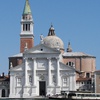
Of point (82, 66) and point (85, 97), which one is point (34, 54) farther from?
point (85, 97)

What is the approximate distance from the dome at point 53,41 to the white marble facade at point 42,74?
40.9 feet

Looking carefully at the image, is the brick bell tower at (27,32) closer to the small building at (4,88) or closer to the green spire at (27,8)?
the green spire at (27,8)

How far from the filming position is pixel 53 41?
331ft

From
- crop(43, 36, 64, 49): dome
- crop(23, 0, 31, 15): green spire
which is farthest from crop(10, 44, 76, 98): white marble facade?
crop(23, 0, 31, 15): green spire

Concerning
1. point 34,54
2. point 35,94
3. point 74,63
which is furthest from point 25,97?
point 74,63

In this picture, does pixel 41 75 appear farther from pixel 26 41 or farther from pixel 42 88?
pixel 26 41

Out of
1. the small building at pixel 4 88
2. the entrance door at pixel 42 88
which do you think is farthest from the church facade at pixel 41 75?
the small building at pixel 4 88

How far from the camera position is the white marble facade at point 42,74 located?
8731 cm

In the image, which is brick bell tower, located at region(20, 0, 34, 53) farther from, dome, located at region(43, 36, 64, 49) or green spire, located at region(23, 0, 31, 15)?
dome, located at region(43, 36, 64, 49)

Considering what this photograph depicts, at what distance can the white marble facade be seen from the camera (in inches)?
3438

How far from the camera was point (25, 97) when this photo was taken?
86.6m

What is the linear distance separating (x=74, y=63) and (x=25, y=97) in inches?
664

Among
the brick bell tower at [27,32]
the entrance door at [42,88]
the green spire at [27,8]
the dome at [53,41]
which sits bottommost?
the entrance door at [42,88]

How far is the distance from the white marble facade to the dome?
40.9 ft
